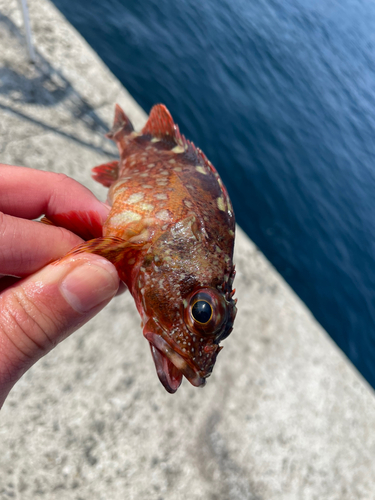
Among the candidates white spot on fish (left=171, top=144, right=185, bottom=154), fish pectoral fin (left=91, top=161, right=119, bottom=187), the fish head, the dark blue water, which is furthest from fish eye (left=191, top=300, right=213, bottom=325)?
the dark blue water

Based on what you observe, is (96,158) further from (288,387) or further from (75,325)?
(288,387)

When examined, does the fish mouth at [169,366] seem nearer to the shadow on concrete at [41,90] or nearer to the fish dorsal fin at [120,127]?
the fish dorsal fin at [120,127]

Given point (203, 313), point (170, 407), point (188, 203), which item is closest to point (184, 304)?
point (203, 313)

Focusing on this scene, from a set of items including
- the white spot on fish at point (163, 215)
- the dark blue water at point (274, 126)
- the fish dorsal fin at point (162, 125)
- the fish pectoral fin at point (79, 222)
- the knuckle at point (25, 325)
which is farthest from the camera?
the dark blue water at point (274, 126)

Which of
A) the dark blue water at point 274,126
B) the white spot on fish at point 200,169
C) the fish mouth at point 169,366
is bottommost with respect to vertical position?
the dark blue water at point 274,126

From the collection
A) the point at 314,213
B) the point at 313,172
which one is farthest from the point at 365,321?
the point at 313,172

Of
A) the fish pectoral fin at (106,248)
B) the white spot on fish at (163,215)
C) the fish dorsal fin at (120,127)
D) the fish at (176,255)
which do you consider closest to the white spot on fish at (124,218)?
the fish at (176,255)
